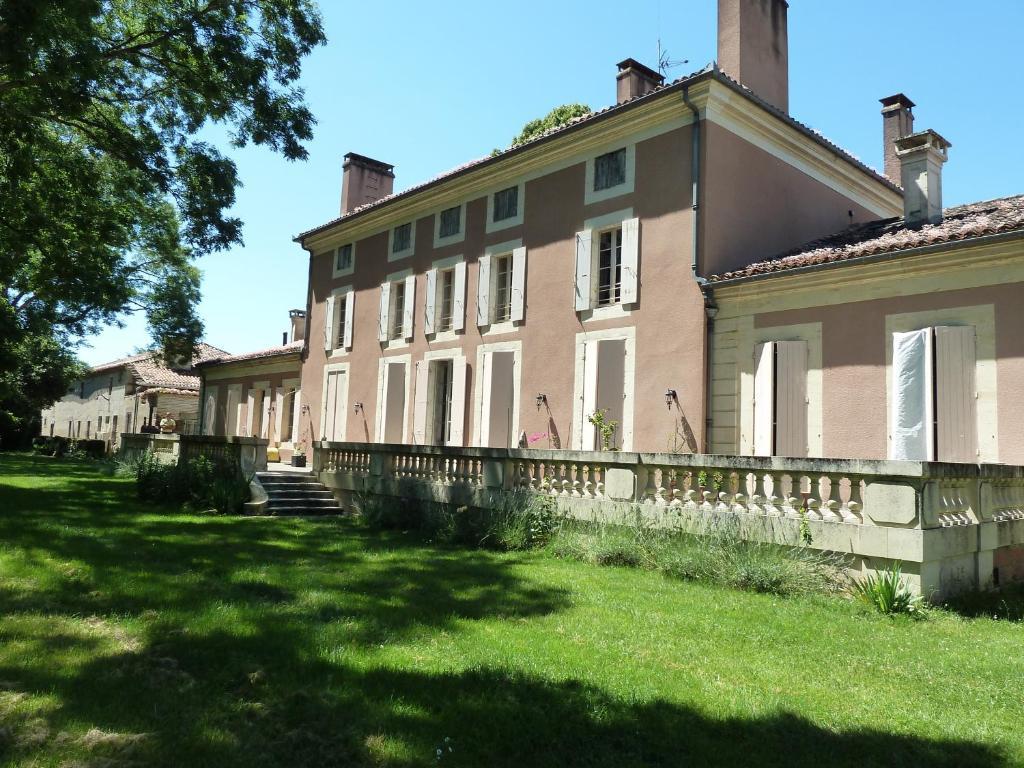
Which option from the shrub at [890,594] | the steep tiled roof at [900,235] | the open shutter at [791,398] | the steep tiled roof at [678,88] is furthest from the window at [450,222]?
the shrub at [890,594]

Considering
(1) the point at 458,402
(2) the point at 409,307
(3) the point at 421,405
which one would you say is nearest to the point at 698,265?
(1) the point at 458,402

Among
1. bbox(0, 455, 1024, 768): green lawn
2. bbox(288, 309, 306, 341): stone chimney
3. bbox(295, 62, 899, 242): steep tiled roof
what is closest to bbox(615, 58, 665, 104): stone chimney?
bbox(295, 62, 899, 242): steep tiled roof

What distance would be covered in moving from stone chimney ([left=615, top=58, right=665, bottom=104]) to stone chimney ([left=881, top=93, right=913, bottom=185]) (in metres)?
5.50

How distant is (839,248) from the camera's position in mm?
10008

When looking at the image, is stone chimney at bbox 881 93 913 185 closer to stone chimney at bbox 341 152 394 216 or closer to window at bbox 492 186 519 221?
window at bbox 492 186 519 221

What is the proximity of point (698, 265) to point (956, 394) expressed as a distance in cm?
391

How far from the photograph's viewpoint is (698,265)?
10875 mm

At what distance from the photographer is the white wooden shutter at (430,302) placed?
15469mm

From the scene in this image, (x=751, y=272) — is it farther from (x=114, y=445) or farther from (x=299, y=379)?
(x=114, y=445)

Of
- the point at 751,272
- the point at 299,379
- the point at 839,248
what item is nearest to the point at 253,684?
the point at 751,272

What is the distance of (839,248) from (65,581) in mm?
9894

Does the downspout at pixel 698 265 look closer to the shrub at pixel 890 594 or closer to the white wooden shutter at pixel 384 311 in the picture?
the shrub at pixel 890 594

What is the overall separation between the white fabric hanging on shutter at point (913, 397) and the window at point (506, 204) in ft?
24.7

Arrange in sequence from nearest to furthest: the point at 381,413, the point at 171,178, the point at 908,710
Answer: the point at 908,710, the point at 171,178, the point at 381,413
